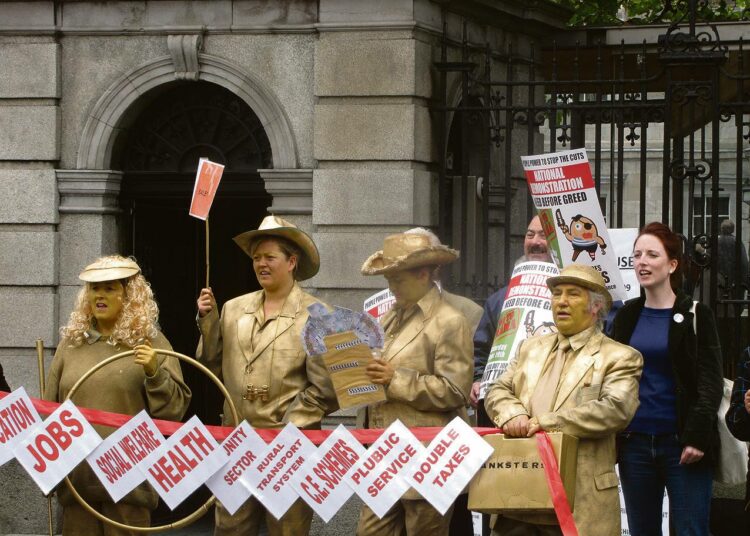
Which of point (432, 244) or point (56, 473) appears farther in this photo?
point (432, 244)

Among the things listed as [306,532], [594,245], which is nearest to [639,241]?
[594,245]

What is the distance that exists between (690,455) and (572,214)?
6.24 feet

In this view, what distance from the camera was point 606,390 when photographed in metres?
6.98

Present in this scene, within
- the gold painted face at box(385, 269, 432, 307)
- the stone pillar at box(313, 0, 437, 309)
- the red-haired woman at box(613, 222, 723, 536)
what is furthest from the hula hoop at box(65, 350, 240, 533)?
the stone pillar at box(313, 0, 437, 309)

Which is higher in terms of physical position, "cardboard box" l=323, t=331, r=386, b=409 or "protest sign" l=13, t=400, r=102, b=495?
"cardboard box" l=323, t=331, r=386, b=409

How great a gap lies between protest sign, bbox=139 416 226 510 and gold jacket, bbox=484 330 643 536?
152cm

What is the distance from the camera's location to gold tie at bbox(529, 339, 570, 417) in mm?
7105

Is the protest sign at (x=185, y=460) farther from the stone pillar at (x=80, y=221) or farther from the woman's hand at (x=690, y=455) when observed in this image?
the stone pillar at (x=80, y=221)

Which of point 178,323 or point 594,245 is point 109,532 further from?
point 178,323

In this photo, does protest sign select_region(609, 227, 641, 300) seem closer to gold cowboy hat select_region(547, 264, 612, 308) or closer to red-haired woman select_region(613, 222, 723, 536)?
red-haired woman select_region(613, 222, 723, 536)

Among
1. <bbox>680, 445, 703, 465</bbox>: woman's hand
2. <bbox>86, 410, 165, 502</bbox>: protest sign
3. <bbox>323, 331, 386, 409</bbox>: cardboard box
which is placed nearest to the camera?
<bbox>323, 331, 386, 409</bbox>: cardboard box

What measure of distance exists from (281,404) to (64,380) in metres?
1.13

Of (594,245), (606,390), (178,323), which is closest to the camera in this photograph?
(606,390)

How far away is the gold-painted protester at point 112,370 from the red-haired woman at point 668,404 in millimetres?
2385
